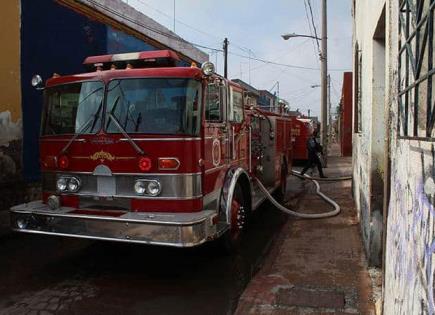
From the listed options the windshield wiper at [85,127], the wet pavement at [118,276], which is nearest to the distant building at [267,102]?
the wet pavement at [118,276]

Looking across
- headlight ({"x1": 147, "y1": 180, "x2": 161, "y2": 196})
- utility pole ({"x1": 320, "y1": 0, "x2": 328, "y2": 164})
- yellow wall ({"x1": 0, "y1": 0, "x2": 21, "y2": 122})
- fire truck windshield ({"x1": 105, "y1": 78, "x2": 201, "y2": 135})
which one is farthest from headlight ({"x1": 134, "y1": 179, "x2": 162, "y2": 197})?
utility pole ({"x1": 320, "y1": 0, "x2": 328, "y2": 164})

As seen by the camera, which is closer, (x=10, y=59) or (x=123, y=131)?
(x=123, y=131)

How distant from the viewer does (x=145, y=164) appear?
19.0 feet

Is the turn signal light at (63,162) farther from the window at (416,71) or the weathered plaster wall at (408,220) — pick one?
the window at (416,71)

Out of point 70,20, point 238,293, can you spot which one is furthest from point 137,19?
point 238,293

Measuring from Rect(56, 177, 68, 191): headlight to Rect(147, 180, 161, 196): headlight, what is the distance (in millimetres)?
1226

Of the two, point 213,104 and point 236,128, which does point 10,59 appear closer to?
point 236,128

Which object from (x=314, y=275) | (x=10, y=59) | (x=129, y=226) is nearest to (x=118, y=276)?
(x=129, y=226)

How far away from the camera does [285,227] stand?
8.91 meters

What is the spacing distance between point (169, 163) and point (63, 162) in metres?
1.50

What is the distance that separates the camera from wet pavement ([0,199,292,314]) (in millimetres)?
5215

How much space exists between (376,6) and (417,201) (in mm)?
3697

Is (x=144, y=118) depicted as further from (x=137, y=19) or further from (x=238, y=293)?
(x=137, y=19)

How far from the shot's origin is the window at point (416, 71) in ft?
7.75
